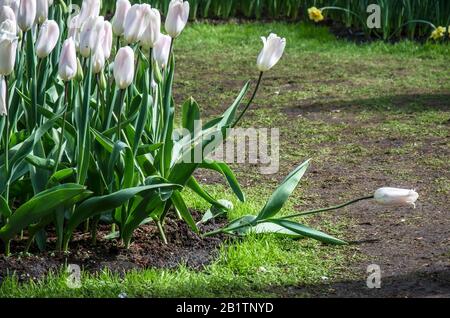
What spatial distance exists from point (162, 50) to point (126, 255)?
818 millimetres

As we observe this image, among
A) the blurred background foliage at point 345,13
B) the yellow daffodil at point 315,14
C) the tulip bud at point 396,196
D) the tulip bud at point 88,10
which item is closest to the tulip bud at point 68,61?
the tulip bud at point 88,10

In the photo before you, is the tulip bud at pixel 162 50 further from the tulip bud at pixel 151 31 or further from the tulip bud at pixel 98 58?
the tulip bud at pixel 98 58

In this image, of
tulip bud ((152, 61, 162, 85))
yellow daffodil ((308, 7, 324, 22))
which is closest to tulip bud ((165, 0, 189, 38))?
tulip bud ((152, 61, 162, 85))

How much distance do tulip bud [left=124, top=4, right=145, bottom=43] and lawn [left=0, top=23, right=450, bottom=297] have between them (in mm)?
878

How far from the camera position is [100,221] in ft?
13.8

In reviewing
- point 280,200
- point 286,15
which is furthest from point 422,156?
point 286,15

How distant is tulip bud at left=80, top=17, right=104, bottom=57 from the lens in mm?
3568

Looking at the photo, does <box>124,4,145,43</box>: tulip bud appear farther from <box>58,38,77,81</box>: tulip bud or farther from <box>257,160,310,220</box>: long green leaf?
<box>257,160,310,220</box>: long green leaf

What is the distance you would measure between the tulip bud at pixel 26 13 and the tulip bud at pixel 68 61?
24 cm

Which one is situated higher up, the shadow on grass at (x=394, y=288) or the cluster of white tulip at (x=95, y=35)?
the cluster of white tulip at (x=95, y=35)

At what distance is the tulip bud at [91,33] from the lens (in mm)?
3568

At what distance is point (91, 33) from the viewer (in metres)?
3.59

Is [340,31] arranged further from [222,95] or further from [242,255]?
[242,255]

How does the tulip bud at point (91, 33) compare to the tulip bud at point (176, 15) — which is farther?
the tulip bud at point (176, 15)
